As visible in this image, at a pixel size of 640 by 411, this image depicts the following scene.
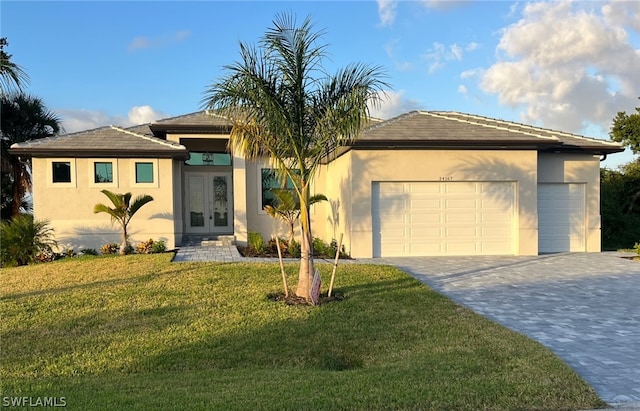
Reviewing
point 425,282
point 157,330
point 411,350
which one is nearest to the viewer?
point 411,350

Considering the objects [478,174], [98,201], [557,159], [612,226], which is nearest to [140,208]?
[98,201]

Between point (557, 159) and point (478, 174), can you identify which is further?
point (557, 159)

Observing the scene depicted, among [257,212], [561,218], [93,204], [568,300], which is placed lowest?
[568,300]

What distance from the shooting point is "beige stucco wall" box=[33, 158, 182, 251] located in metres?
14.9

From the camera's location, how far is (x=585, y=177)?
15688mm

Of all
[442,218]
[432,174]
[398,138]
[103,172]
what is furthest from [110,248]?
[442,218]

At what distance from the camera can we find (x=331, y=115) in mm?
8164

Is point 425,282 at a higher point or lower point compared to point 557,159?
lower

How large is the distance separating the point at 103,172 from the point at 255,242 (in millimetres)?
5845

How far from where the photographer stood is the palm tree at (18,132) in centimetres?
1655

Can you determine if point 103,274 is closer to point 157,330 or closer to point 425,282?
point 157,330

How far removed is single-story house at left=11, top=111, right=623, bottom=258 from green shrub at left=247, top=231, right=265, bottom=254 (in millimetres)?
579

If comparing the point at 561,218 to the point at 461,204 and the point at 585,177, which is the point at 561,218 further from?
the point at 461,204

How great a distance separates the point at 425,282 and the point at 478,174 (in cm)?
574
